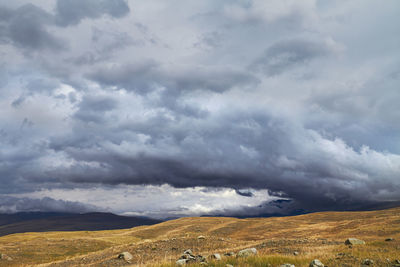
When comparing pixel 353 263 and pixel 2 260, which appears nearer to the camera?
pixel 353 263

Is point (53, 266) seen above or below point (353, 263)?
below

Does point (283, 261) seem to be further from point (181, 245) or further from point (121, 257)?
point (181, 245)

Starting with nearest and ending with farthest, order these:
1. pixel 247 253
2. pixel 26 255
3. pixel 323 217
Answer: pixel 247 253 → pixel 26 255 → pixel 323 217

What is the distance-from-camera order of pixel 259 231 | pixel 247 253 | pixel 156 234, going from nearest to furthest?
pixel 247 253 < pixel 259 231 < pixel 156 234

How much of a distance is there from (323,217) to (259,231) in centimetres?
4359

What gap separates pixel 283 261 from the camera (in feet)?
53.6

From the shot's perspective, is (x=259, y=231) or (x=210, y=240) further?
(x=259, y=231)

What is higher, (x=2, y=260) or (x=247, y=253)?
(x=247, y=253)

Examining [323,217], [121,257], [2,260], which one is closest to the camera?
[121,257]

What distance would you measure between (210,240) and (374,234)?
3111 cm

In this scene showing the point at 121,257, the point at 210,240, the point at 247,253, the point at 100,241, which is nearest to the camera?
the point at 247,253

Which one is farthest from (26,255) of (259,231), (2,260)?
(259,231)

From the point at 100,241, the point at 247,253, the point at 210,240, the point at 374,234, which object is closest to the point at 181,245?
the point at 210,240

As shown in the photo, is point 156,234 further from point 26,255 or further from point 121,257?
point 121,257
